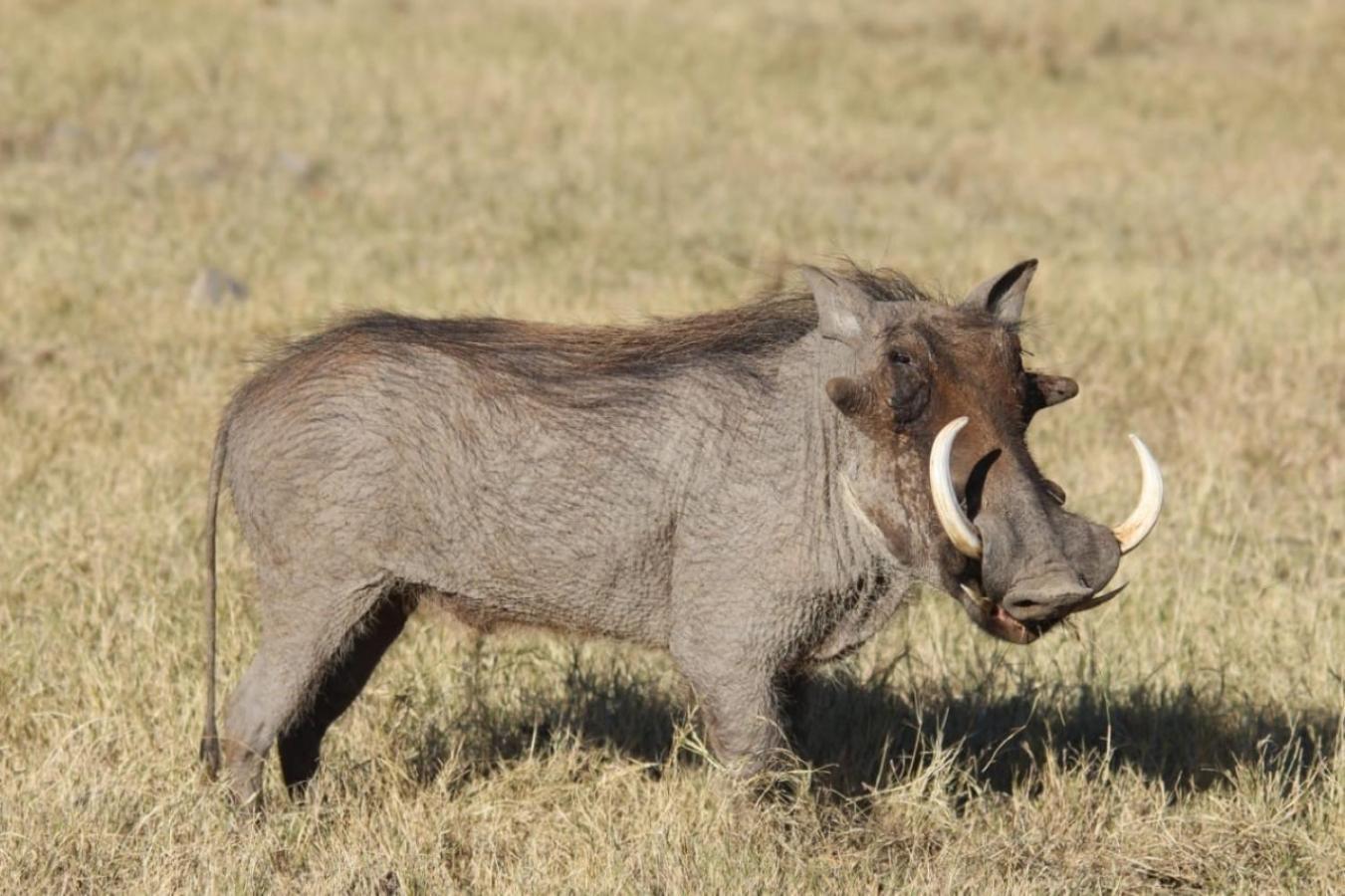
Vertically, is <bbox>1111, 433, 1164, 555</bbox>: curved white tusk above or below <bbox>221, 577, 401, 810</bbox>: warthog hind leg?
above

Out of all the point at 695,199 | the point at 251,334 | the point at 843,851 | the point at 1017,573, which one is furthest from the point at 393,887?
the point at 695,199

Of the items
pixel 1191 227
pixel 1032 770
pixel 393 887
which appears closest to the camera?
pixel 393 887

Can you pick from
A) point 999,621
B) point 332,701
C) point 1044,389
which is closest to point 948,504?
point 999,621

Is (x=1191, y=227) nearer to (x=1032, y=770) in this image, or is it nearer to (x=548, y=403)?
(x=1032, y=770)

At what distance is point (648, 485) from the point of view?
3.55m

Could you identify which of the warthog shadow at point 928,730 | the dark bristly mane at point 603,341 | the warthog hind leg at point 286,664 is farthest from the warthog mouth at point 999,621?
the warthog hind leg at point 286,664

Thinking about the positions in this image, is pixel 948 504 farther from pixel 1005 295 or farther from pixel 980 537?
pixel 1005 295

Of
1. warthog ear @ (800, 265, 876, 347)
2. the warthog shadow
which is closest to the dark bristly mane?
warthog ear @ (800, 265, 876, 347)

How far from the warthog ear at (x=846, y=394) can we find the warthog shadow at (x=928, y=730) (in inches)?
36.6

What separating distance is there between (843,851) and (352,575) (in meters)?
1.09

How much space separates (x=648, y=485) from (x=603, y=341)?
1.30ft

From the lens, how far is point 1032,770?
163 inches

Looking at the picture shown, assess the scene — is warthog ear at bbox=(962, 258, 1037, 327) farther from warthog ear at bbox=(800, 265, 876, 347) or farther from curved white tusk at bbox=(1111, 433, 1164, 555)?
curved white tusk at bbox=(1111, 433, 1164, 555)

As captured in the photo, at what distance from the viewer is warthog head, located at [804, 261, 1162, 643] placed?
10.4 ft
